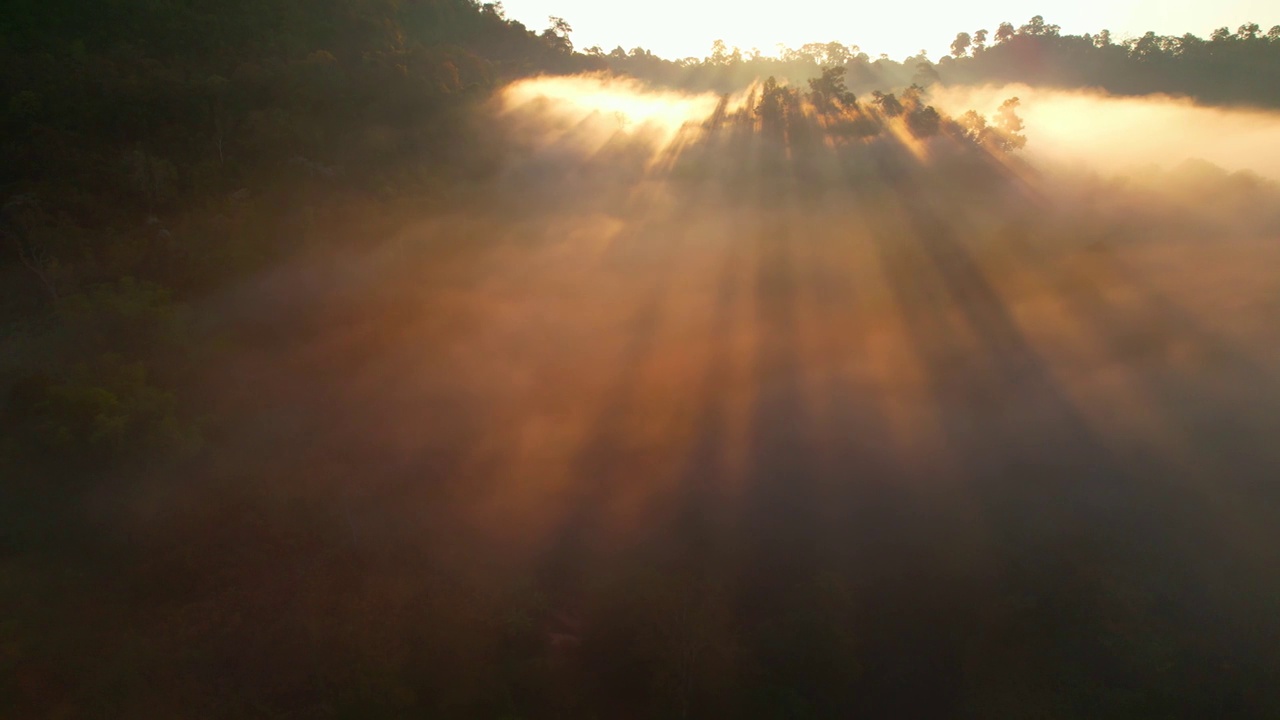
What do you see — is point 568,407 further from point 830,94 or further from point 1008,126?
point 1008,126

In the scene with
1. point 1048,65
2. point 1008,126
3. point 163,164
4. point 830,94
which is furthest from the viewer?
point 1048,65

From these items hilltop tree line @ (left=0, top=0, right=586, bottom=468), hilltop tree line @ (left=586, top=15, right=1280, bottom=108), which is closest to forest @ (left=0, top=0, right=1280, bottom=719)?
hilltop tree line @ (left=0, top=0, right=586, bottom=468)

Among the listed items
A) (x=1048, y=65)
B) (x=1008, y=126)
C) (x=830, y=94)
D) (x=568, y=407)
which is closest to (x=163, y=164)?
(x=568, y=407)

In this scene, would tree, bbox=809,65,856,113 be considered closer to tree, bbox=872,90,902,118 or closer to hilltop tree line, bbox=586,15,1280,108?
tree, bbox=872,90,902,118

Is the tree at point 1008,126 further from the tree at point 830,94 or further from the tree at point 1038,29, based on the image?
the tree at point 1038,29

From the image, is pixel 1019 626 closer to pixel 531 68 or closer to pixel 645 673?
pixel 645 673

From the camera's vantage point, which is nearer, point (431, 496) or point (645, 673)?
point (645, 673)

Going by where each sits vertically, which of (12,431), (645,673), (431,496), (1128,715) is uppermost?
(12,431)

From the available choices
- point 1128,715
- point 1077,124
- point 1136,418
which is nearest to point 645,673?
point 1128,715

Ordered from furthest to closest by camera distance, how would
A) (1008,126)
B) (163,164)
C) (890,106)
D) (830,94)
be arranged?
(830,94), (890,106), (1008,126), (163,164)
